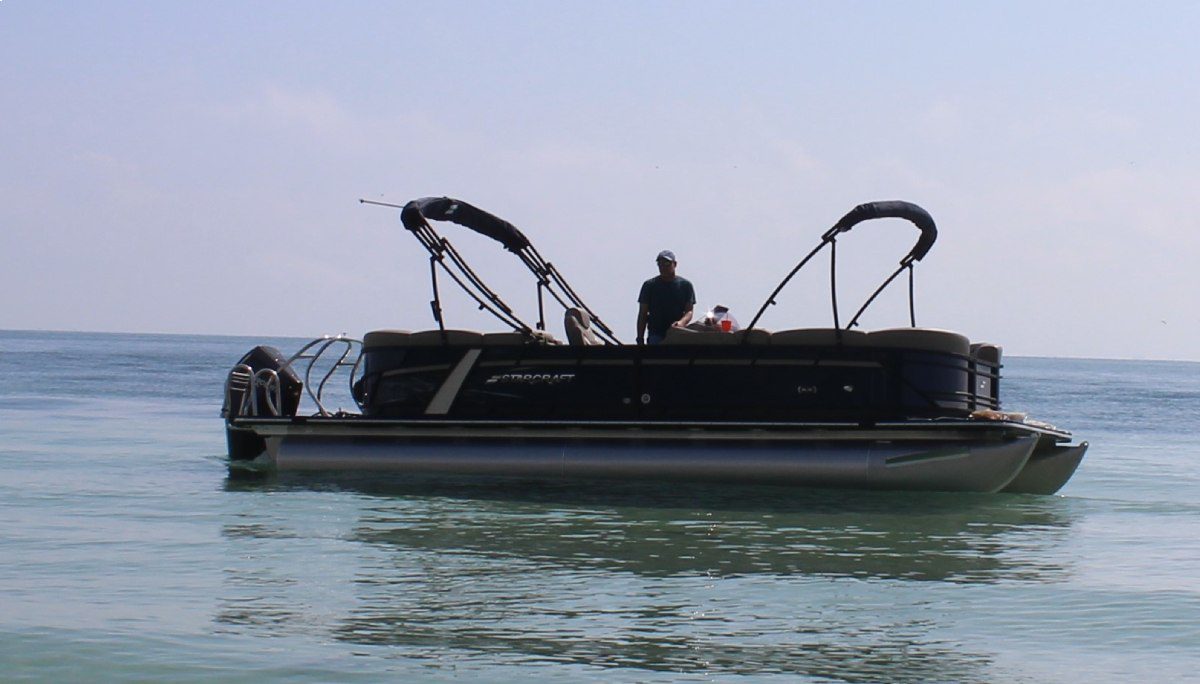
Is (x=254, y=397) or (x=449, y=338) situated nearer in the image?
(x=449, y=338)

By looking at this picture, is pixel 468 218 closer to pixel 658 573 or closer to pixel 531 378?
pixel 531 378

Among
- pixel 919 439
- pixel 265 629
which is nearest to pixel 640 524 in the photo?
pixel 919 439

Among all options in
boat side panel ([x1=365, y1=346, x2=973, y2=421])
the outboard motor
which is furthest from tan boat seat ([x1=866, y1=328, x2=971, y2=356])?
the outboard motor

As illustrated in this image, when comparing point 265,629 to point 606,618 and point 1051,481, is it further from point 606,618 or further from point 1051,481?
point 1051,481

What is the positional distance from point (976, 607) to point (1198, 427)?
26.0m

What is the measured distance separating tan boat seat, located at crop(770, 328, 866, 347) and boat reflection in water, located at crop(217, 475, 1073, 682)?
4.16ft

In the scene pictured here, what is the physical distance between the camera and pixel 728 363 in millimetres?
12695

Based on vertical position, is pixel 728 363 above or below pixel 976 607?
above

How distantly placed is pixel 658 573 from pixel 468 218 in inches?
222

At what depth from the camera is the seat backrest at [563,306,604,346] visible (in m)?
13.4

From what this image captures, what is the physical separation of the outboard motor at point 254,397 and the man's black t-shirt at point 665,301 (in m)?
3.77

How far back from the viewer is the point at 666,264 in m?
13.4

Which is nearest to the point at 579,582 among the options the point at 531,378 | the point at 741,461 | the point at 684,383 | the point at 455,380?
the point at 741,461

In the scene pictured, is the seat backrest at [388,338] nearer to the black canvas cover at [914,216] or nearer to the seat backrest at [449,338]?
the seat backrest at [449,338]
